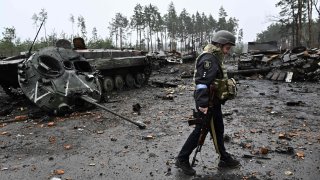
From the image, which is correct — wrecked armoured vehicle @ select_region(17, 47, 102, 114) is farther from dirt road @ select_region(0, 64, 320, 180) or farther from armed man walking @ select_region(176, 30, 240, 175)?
armed man walking @ select_region(176, 30, 240, 175)

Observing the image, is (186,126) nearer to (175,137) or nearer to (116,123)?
(175,137)

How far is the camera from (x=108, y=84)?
15.6 m

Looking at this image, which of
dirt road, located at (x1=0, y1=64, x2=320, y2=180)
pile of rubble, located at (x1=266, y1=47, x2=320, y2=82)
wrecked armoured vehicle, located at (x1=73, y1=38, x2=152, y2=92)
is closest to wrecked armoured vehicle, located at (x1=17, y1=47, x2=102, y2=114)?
dirt road, located at (x1=0, y1=64, x2=320, y2=180)

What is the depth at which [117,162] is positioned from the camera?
588 centimetres

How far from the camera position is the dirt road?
17.6ft

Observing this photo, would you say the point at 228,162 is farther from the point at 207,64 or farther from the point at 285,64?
the point at 285,64

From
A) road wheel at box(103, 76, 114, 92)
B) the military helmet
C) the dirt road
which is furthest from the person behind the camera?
road wheel at box(103, 76, 114, 92)

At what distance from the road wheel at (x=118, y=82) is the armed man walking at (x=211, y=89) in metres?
10.9

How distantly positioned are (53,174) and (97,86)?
5.81 m

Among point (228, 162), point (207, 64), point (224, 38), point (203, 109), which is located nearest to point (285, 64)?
point (228, 162)

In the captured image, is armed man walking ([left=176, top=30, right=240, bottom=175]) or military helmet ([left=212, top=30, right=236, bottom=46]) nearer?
armed man walking ([left=176, top=30, right=240, bottom=175])

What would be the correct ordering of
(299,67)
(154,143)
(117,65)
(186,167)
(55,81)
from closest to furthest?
1. (186,167)
2. (154,143)
3. (55,81)
4. (117,65)
5. (299,67)

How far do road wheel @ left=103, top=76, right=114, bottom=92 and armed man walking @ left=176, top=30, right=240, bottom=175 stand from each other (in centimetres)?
1035

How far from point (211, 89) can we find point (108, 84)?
11.0m
